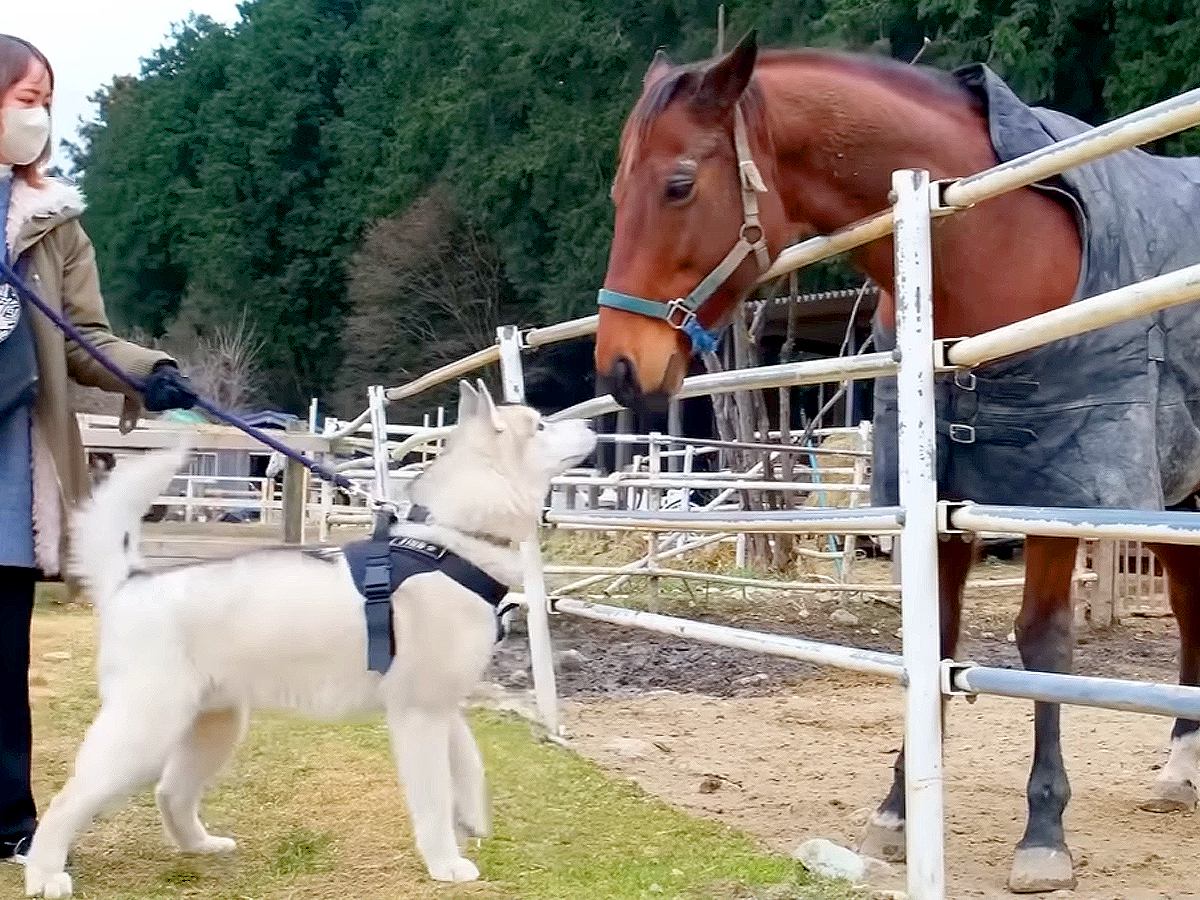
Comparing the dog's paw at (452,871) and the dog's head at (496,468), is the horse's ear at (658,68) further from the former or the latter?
the dog's paw at (452,871)

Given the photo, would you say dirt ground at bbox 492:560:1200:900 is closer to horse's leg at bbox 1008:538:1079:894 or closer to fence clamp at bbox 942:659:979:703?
horse's leg at bbox 1008:538:1079:894

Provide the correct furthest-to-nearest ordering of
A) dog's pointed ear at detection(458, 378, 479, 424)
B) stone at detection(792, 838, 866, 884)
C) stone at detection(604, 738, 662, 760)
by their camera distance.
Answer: stone at detection(604, 738, 662, 760) < dog's pointed ear at detection(458, 378, 479, 424) < stone at detection(792, 838, 866, 884)

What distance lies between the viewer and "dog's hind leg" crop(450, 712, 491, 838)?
355cm

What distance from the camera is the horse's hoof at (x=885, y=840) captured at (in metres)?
4.01

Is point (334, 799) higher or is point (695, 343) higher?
point (695, 343)

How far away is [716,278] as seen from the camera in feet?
12.3

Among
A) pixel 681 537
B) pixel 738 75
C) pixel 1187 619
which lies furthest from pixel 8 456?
pixel 681 537

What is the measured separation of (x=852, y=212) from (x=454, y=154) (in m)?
30.8

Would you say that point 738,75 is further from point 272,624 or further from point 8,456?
point 8,456

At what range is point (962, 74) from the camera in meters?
4.08

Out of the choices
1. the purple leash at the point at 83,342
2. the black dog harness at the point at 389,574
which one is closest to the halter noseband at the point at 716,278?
the black dog harness at the point at 389,574

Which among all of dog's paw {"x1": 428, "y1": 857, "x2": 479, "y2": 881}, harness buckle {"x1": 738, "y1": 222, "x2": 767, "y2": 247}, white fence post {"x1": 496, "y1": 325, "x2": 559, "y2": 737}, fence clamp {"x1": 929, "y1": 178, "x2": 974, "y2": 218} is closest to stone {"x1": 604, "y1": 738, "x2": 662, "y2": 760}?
white fence post {"x1": 496, "y1": 325, "x2": 559, "y2": 737}

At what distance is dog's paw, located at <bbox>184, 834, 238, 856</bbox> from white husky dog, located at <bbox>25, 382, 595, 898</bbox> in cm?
1

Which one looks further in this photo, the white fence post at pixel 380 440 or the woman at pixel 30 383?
the white fence post at pixel 380 440
